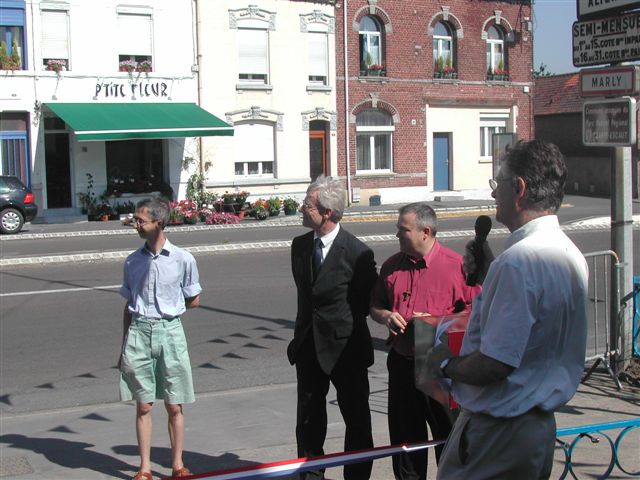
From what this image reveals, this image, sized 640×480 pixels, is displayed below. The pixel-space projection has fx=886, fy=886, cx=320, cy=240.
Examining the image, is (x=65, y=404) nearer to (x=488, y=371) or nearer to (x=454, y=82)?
(x=488, y=371)

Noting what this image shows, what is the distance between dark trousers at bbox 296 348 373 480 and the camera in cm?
526

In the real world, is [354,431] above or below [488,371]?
below

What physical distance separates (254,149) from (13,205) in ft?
32.2

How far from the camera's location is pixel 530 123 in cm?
3794

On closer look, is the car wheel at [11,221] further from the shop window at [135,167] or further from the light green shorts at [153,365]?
the light green shorts at [153,365]

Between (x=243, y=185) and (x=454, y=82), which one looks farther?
(x=454, y=82)

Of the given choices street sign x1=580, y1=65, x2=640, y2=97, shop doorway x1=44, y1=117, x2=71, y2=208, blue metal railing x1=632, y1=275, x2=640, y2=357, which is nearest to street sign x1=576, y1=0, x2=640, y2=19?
street sign x1=580, y1=65, x2=640, y2=97

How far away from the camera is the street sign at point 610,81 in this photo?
6.73m

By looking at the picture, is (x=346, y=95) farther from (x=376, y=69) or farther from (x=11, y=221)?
(x=11, y=221)

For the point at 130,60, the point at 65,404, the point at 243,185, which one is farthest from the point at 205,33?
the point at 65,404

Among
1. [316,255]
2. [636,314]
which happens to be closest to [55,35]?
[636,314]

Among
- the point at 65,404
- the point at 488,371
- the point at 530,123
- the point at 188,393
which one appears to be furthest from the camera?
the point at 530,123

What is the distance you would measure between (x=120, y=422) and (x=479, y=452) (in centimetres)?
485

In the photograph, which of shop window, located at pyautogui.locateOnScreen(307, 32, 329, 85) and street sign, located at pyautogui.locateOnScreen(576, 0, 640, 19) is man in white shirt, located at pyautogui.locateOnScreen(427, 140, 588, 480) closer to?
street sign, located at pyautogui.locateOnScreen(576, 0, 640, 19)
